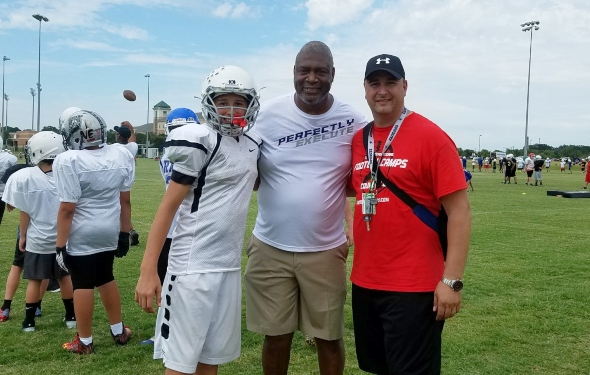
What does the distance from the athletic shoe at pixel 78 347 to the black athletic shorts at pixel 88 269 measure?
0.49 metres

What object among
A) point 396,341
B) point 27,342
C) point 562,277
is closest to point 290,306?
point 396,341

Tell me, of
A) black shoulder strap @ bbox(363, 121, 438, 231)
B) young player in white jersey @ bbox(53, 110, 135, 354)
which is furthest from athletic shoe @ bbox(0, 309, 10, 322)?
black shoulder strap @ bbox(363, 121, 438, 231)

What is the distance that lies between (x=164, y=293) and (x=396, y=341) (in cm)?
130

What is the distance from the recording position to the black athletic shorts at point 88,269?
455cm

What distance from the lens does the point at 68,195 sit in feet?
14.3

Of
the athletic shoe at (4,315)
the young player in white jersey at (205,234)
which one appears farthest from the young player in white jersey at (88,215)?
the young player in white jersey at (205,234)

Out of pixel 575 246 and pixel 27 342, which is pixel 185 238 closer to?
pixel 27 342

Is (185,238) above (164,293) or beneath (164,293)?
above

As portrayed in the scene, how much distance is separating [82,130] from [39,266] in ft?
5.43

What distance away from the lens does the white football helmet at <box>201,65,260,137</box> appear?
2.85 metres

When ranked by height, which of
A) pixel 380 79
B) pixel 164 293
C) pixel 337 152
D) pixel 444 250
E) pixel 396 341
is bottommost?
pixel 396 341

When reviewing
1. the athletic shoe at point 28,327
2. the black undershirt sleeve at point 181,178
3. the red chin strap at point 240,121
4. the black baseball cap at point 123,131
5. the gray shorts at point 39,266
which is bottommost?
the athletic shoe at point 28,327

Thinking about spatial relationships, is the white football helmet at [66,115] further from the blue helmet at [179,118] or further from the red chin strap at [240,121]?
the red chin strap at [240,121]

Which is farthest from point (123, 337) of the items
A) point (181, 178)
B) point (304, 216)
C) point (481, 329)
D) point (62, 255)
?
point (481, 329)
